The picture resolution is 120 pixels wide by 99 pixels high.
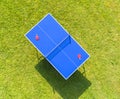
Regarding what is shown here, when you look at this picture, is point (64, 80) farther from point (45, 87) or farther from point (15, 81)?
point (15, 81)

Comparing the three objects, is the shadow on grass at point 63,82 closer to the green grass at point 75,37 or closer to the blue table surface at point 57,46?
the green grass at point 75,37

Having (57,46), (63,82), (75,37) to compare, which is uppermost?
(57,46)

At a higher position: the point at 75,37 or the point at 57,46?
the point at 57,46

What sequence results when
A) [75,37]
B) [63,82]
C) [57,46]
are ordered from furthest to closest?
[75,37] < [63,82] < [57,46]

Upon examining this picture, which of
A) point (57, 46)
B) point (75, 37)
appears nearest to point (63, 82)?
point (57, 46)

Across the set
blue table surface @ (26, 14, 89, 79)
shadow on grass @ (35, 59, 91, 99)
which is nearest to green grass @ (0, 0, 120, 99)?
shadow on grass @ (35, 59, 91, 99)

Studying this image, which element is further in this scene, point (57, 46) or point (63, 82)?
point (63, 82)

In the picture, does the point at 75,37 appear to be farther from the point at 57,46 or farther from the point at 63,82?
the point at 63,82
